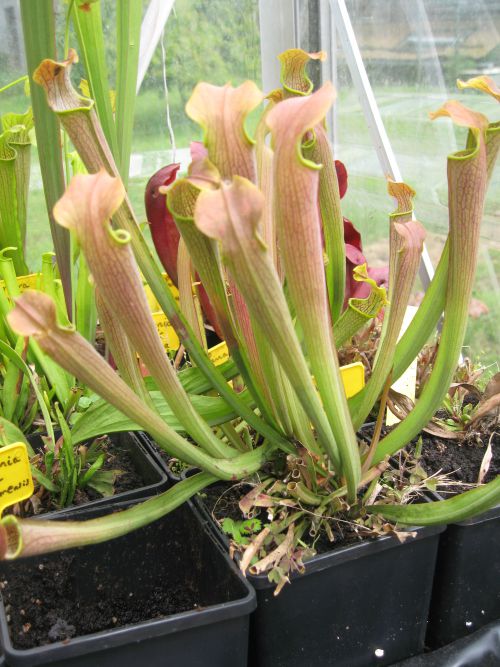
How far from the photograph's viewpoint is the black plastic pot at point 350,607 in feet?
2.10

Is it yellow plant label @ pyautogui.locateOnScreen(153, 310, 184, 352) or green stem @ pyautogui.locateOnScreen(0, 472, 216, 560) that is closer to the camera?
green stem @ pyautogui.locateOnScreen(0, 472, 216, 560)

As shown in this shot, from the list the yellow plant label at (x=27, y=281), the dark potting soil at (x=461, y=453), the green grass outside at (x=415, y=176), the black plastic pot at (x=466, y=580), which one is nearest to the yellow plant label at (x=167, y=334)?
the yellow plant label at (x=27, y=281)

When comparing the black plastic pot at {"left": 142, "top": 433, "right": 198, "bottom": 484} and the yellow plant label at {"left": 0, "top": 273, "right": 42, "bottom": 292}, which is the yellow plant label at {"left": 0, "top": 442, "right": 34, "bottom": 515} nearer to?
the black plastic pot at {"left": 142, "top": 433, "right": 198, "bottom": 484}

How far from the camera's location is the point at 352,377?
816 millimetres

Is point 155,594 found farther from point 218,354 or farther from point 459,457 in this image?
point 459,457

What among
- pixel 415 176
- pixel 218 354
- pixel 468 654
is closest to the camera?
pixel 468 654

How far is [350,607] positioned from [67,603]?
30cm

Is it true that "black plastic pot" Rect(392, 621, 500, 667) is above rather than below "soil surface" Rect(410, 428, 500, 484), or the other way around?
below

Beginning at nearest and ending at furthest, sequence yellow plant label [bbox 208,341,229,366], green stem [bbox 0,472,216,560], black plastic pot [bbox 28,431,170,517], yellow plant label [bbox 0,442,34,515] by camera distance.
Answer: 1. green stem [bbox 0,472,216,560]
2. yellow plant label [bbox 0,442,34,515]
3. black plastic pot [bbox 28,431,170,517]
4. yellow plant label [bbox 208,341,229,366]

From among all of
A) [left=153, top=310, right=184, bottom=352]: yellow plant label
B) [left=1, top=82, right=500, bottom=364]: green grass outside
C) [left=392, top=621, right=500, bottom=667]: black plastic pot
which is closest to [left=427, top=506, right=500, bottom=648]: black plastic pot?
[left=392, top=621, right=500, bottom=667]: black plastic pot

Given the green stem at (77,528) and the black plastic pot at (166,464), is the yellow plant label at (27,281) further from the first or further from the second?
the green stem at (77,528)

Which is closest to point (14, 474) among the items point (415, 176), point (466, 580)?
point (466, 580)

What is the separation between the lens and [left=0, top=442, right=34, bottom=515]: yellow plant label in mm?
634

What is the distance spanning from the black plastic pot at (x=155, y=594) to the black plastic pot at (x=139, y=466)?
0.03 metres
